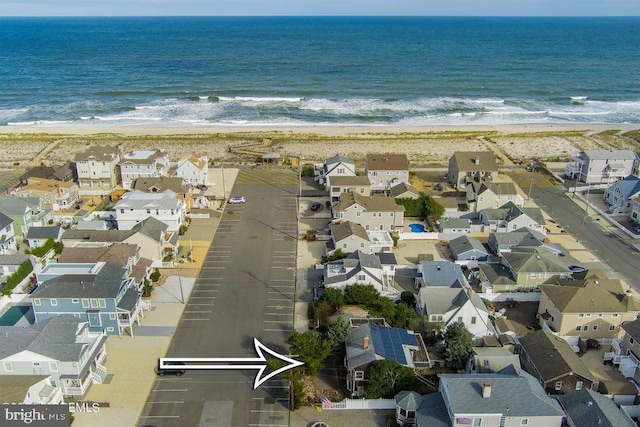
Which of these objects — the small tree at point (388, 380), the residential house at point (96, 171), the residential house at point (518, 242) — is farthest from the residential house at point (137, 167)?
the small tree at point (388, 380)

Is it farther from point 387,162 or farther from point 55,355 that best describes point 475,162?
point 55,355

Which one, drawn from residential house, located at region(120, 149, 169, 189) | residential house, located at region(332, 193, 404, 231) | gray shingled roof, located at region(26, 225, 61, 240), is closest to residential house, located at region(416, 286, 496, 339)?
residential house, located at region(332, 193, 404, 231)

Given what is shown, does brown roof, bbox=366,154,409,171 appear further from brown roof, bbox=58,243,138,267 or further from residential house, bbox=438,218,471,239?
brown roof, bbox=58,243,138,267

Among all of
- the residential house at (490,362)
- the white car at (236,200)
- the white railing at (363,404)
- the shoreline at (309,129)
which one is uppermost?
the residential house at (490,362)

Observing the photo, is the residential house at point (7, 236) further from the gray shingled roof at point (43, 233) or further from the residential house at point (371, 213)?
the residential house at point (371, 213)

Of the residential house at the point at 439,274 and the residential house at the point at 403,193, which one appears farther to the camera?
the residential house at the point at 403,193

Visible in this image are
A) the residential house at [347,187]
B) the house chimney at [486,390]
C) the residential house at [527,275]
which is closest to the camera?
the house chimney at [486,390]
